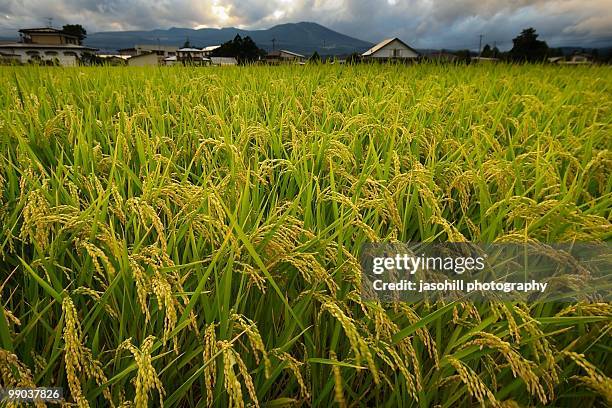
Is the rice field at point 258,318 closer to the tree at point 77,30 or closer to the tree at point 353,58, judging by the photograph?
the tree at point 353,58

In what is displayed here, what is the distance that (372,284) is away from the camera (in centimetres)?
122

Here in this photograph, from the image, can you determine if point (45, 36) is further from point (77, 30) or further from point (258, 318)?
point (258, 318)

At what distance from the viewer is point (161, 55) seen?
1305 inches

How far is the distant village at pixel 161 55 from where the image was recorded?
337 inches

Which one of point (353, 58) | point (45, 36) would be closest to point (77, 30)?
point (45, 36)

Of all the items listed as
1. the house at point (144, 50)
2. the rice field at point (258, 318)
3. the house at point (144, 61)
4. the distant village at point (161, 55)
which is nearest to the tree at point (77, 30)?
the distant village at point (161, 55)

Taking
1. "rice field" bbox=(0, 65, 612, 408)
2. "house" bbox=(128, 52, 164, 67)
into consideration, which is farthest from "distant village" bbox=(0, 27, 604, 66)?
"rice field" bbox=(0, 65, 612, 408)

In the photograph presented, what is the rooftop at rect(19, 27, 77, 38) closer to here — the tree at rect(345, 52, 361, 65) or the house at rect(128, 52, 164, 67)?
the house at rect(128, 52, 164, 67)

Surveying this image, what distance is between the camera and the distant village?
8.56 m

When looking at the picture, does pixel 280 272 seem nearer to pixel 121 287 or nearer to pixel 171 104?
pixel 121 287

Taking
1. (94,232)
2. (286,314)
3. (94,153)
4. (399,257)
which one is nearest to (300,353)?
(286,314)

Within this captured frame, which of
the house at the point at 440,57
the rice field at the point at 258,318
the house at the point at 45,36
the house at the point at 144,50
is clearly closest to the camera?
the rice field at the point at 258,318

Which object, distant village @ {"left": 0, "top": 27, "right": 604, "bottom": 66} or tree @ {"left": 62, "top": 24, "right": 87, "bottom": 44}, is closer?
distant village @ {"left": 0, "top": 27, "right": 604, "bottom": 66}

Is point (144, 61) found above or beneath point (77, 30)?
beneath
